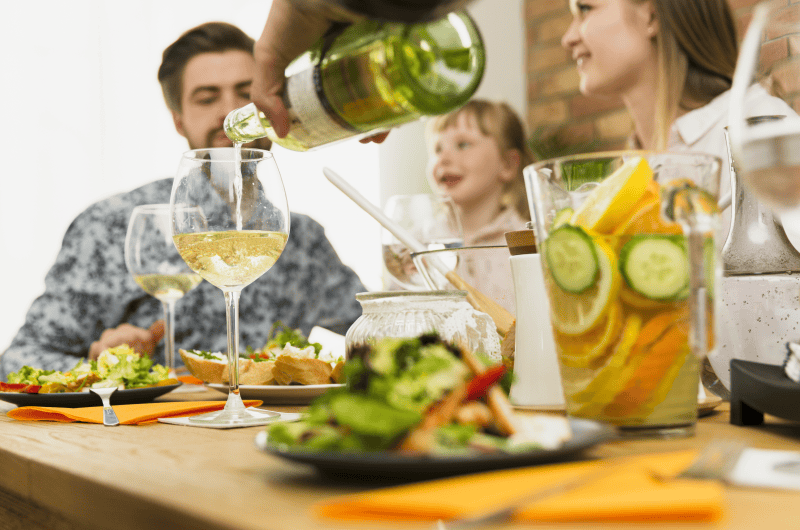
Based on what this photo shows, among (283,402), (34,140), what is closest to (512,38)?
(34,140)

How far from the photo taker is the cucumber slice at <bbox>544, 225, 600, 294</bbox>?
507 millimetres

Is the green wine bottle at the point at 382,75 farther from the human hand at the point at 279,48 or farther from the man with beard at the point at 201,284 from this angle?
the man with beard at the point at 201,284

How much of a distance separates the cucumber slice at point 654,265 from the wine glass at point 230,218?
1.25 ft

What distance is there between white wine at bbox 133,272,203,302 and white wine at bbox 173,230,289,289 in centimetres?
54

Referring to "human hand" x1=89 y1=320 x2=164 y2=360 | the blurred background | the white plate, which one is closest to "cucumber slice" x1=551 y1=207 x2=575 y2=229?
the white plate

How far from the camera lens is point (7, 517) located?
675mm

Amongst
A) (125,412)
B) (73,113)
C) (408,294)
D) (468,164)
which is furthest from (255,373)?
(73,113)

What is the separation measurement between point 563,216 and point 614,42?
1862mm

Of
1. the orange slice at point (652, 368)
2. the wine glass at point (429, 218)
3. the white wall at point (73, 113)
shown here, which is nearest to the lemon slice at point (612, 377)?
the orange slice at point (652, 368)

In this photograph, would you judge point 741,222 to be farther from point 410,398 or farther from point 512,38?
point 512,38

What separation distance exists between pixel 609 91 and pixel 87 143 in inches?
78.3

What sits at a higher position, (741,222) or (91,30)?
(91,30)

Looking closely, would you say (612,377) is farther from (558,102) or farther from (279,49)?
(558,102)

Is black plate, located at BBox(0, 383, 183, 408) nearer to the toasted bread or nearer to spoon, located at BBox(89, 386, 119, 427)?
spoon, located at BBox(89, 386, 119, 427)
